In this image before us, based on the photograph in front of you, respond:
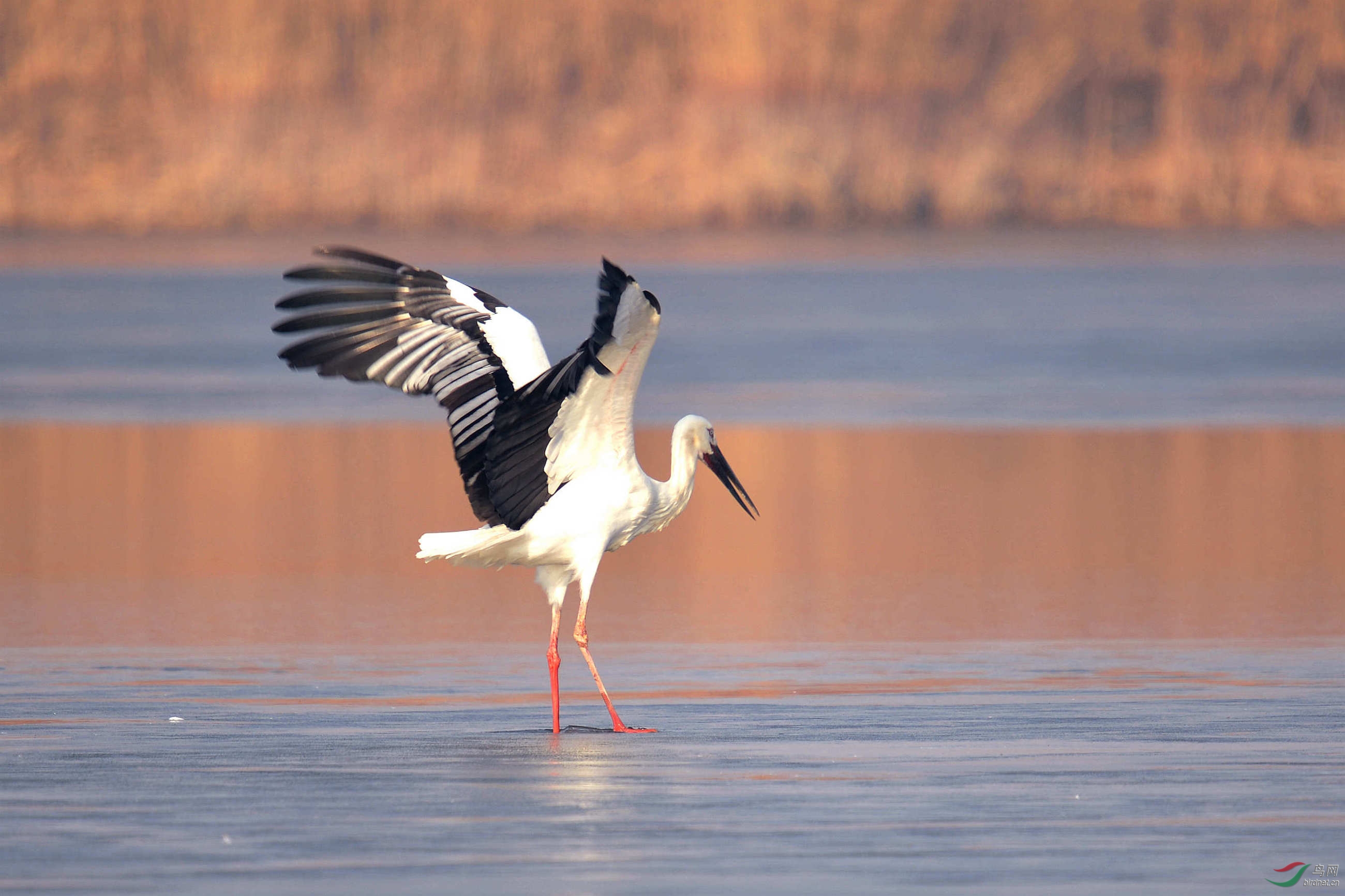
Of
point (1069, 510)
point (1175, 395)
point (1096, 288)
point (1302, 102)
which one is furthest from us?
point (1302, 102)

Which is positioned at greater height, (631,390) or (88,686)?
(631,390)

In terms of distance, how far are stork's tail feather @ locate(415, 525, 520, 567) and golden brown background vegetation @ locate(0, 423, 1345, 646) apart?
110 centimetres

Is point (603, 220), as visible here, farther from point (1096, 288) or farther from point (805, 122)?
point (1096, 288)

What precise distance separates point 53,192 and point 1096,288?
18.3 meters

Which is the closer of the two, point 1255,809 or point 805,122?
point 1255,809

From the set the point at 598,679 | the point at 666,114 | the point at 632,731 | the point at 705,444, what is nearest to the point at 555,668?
the point at 598,679

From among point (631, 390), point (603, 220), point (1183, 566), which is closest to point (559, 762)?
point (631, 390)

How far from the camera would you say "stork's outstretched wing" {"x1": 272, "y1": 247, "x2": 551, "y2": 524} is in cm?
952

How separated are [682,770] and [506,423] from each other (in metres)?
1.93

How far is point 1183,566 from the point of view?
40.4ft

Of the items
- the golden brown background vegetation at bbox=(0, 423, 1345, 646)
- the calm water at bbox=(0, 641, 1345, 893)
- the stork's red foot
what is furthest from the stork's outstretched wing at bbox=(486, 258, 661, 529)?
the golden brown background vegetation at bbox=(0, 423, 1345, 646)

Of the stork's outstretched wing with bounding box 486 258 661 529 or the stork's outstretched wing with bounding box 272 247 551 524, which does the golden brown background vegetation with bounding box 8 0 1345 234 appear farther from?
the stork's outstretched wing with bounding box 486 258 661 529

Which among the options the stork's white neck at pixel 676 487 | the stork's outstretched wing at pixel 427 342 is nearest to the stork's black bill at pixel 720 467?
the stork's white neck at pixel 676 487

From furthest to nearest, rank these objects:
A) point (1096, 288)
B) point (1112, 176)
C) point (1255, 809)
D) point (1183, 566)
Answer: point (1112, 176)
point (1096, 288)
point (1183, 566)
point (1255, 809)
